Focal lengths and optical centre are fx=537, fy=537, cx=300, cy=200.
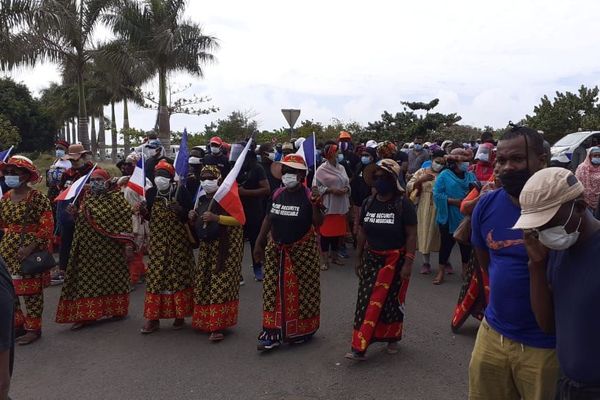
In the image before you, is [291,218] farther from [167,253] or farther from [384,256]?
[167,253]

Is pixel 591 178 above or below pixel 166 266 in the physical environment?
above

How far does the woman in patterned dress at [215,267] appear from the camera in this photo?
522cm

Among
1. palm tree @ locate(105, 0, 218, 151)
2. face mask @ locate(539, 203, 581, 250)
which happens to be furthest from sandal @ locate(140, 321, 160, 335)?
palm tree @ locate(105, 0, 218, 151)

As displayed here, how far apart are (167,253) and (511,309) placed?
381 centimetres

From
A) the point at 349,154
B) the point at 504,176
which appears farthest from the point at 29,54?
the point at 504,176

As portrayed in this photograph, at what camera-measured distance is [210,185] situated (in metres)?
5.37

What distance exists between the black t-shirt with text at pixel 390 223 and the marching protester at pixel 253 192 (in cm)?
271

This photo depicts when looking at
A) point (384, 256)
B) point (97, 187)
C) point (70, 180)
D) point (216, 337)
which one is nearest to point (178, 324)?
point (216, 337)

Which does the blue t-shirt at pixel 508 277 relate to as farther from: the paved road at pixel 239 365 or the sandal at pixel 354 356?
the sandal at pixel 354 356

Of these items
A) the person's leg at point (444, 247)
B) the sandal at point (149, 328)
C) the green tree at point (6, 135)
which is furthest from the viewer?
the green tree at point (6, 135)

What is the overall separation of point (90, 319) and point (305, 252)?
256 cm

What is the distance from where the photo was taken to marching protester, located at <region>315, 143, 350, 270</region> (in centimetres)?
818

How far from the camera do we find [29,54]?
1580cm

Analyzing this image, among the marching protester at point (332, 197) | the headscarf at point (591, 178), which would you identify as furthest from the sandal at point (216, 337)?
the headscarf at point (591, 178)
